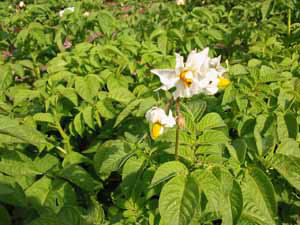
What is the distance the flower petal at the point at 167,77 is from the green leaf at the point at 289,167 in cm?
53

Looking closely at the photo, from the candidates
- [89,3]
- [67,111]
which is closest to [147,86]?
[67,111]

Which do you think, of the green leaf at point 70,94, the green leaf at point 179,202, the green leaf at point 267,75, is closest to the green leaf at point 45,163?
the green leaf at point 70,94

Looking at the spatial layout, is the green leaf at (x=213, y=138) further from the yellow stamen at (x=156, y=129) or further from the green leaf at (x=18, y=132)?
the green leaf at (x=18, y=132)

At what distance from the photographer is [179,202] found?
3.31ft

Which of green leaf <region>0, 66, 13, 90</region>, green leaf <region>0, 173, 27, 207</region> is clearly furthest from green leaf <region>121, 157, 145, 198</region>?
green leaf <region>0, 66, 13, 90</region>

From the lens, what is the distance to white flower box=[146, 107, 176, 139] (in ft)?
3.88

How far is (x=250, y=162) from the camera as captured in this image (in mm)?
1377

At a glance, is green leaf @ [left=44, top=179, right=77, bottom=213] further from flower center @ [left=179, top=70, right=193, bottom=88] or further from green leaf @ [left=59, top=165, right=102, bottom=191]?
flower center @ [left=179, top=70, right=193, bottom=88]

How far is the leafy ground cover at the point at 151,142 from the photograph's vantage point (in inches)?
44.7

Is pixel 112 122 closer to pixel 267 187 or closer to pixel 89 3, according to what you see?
pixel 267 187

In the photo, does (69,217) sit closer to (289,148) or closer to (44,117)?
(44,117)

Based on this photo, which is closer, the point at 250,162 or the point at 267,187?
the point at 267,187

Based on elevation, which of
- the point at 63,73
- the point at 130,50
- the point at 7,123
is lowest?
the point at 7,123

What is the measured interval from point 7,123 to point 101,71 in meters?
0.91
